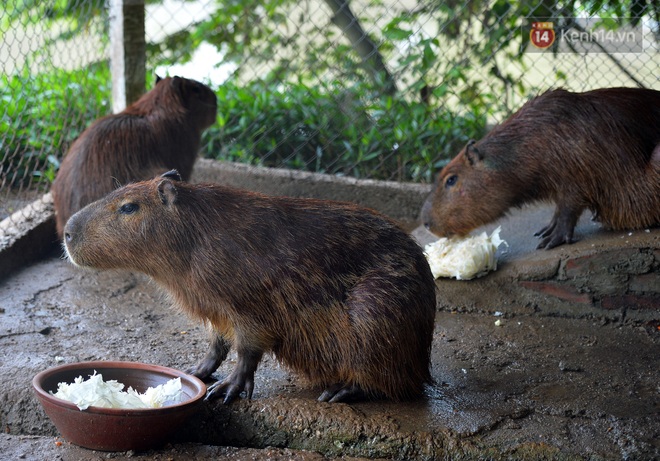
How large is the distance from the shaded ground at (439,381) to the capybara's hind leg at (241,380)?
0.18 ft

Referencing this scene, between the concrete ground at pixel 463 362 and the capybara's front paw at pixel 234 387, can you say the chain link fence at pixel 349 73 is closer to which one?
the concrete ground at pixel 463 362

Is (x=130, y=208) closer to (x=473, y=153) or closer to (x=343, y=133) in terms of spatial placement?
(x=473, y=153)

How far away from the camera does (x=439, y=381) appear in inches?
161

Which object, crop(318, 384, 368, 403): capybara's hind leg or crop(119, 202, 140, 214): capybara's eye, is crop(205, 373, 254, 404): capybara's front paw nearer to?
crop(318, 384, 368, 403): capybara's hind leg

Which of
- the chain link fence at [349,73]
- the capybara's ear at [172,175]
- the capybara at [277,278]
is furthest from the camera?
the chain link fence at [349,73]

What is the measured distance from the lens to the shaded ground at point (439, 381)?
346 centimetres

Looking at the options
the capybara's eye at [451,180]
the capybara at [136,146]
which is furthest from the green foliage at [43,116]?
the capybara's eye at [451,180]

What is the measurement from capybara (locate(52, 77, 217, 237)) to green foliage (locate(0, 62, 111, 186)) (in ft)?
1.79

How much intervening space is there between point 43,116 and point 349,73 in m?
2.62

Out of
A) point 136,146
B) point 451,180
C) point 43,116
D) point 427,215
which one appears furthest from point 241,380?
point 43,116

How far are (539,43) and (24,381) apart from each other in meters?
4.78

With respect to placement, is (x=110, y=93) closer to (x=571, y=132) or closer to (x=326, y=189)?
(x=326, y=189)

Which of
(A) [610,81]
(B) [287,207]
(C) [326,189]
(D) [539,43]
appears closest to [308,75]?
(C) [326,189]

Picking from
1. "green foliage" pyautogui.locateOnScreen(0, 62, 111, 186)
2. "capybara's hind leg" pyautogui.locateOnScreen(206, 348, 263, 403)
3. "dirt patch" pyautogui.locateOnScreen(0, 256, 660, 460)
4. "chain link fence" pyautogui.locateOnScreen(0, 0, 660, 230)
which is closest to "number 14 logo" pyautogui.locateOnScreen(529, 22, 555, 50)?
"chain link fence" pyautogui.locateOnScreen(0, 0, 660, 230)
